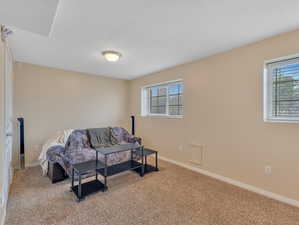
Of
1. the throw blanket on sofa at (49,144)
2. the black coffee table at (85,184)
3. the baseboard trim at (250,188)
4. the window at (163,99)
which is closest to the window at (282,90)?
the baseboard trim at (250,188)

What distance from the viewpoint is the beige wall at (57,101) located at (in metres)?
3.28

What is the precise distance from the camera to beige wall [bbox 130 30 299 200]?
2.04 m

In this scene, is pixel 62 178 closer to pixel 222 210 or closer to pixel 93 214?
pixel 93 214

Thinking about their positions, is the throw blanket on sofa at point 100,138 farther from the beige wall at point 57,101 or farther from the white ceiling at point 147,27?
the white ceiling at point 147,27

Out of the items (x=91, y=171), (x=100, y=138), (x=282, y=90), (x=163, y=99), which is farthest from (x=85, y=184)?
(x=282, y=90)

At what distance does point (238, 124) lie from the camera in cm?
248

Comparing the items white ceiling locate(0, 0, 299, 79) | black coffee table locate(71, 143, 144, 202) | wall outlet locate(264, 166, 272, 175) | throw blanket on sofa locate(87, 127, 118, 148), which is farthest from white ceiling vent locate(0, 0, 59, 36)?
wall outlet locate(264, 166, 272, 175)

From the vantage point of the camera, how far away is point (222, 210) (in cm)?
187

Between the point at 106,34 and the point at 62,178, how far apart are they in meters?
2.50

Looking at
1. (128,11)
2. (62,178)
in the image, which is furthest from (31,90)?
(128,11)

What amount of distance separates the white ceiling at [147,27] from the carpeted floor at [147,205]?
7.10 feet

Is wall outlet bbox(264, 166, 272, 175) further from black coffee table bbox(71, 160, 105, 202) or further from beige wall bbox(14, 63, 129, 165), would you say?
beige wall bbox(14, 63, 129, 165)

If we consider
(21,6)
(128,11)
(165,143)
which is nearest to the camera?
(21,6)

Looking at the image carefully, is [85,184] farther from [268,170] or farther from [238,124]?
[268,170]
